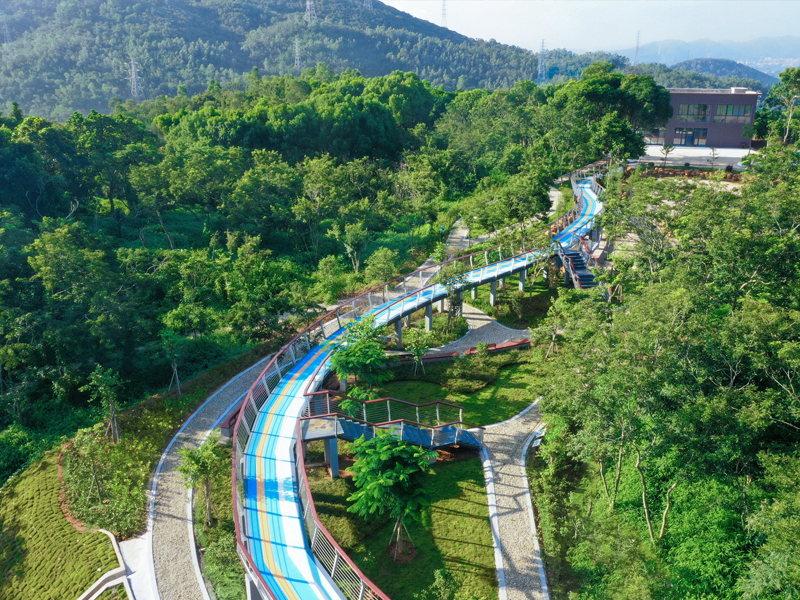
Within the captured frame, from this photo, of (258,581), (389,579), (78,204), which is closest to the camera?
(258,581)

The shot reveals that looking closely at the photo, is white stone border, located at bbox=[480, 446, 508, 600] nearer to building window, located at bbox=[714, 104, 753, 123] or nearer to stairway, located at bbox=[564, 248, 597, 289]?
stairway, located at bbox=[564, 248, 597, 289]

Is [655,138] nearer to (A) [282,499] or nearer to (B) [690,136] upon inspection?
(B) [690,136]

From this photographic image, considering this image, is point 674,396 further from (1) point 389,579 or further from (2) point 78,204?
(2) point 78,204

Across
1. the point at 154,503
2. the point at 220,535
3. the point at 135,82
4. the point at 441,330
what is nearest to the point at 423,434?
the point at 220,535

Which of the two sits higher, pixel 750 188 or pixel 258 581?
pixel 750 188

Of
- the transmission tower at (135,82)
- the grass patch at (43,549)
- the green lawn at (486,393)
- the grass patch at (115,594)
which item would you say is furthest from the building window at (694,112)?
the transmission tower at (135,82)

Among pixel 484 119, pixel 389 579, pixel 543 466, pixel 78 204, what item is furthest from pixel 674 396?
pixel 484 119

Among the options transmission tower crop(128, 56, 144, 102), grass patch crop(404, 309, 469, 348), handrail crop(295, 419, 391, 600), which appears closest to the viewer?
handrail crop(295, 419, 391, 600)

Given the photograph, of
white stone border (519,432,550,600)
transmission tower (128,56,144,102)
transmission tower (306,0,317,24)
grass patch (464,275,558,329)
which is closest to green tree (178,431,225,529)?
white stone border (519,432,550,600)
